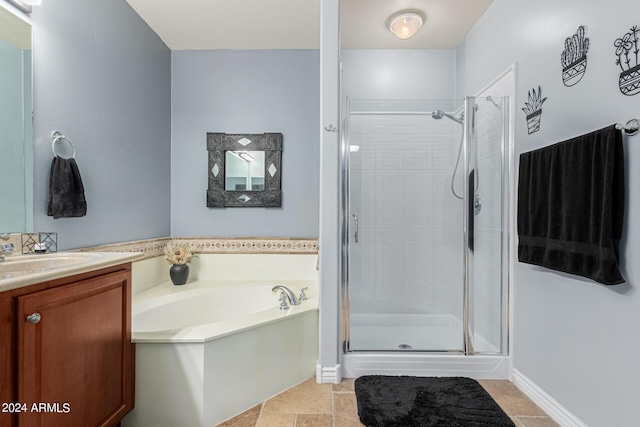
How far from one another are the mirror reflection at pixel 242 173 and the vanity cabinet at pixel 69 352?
1510 mm

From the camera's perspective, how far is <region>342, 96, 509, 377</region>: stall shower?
7.00 feet

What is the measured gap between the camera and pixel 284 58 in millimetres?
2953

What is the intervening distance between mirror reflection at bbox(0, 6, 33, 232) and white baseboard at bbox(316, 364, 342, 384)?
180cm

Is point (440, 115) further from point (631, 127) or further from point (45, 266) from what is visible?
point (45, 266)

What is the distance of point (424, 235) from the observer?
244 cm

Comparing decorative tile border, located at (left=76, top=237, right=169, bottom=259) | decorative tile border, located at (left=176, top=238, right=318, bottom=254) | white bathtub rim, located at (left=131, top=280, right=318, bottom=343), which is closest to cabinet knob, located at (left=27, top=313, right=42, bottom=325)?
white bathtub rim, located at (left=131, top=280, right=318, bottom=343)

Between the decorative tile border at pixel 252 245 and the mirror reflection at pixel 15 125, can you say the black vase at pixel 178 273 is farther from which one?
the mirror reflection at pixel 15 125

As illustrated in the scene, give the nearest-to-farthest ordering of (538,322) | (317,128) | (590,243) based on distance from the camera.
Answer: (590,243)
(538,322)
(317,128)

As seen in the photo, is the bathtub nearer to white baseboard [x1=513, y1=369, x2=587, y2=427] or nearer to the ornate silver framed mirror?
the ornate silver framed mirror

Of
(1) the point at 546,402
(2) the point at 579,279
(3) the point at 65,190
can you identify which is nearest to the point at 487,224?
(2) the point at 579,279

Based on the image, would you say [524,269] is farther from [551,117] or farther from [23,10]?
[23,10]

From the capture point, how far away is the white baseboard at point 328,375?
202cm

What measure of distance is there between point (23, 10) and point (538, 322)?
319cm

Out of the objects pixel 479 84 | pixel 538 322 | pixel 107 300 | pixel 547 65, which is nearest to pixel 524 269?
pixel 538 322
